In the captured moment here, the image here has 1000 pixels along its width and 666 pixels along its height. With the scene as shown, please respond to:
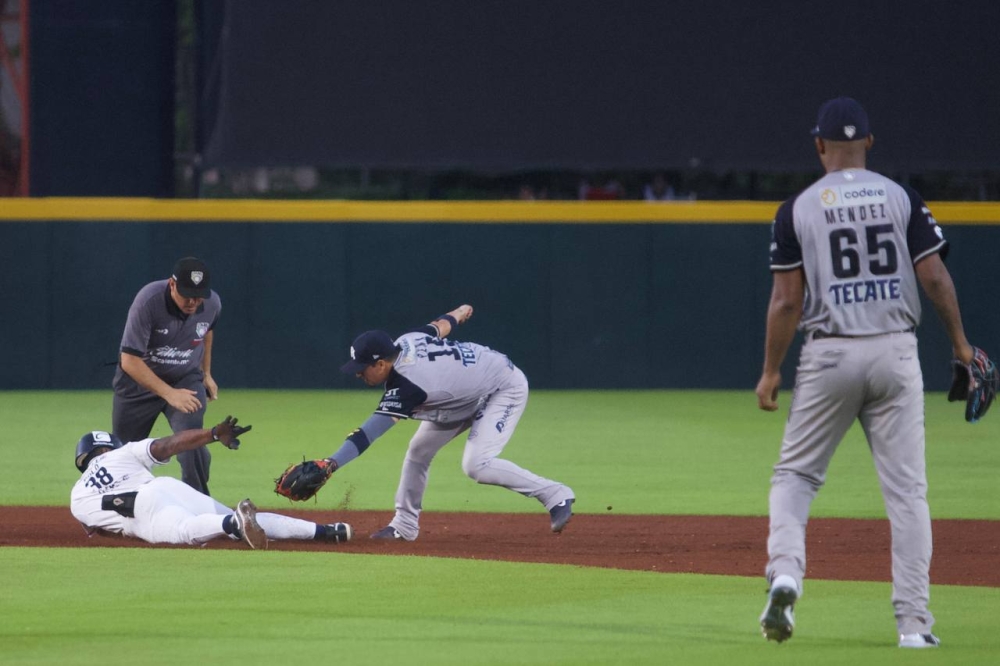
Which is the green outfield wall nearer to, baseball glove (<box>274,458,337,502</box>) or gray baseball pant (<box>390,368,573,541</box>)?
gray baseball pant (<box>390,368,573,541</box>)

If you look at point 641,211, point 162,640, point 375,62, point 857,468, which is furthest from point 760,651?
point 375,62

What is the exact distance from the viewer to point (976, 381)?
606cm

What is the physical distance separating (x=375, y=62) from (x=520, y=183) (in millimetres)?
2798

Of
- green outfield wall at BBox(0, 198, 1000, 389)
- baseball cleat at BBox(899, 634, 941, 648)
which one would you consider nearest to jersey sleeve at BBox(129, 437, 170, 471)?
baseball cleat at BBox(899, 634, 941, 648)

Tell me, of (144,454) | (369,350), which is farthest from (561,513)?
(144,454)

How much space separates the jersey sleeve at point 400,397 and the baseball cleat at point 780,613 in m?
3.55

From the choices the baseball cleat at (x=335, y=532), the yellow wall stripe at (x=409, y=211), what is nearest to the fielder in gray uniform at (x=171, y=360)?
the baseball cleat at (x=335, y=532)

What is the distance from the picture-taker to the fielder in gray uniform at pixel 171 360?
9.92 m

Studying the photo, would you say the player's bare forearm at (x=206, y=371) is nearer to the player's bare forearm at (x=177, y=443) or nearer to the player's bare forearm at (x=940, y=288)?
the player's bare forearm at (x=177, y=443)

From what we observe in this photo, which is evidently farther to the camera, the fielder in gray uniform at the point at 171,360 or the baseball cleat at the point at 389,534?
the fielder in gray uniform at the point at 171,360

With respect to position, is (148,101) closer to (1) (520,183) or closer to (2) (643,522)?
(1) (520,183)

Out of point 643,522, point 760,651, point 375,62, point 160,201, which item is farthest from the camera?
point 375,62

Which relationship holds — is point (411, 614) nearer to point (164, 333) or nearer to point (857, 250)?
point (857, 250)

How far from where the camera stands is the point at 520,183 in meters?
21.9
